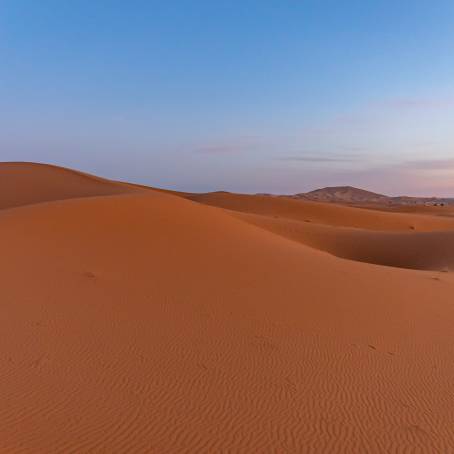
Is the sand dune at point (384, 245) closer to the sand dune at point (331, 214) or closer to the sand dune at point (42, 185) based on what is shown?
the sand dune at point (42, 185)

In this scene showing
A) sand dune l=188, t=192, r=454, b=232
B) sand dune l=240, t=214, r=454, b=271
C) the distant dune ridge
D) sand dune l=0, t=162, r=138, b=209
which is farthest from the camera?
sand dune l=188, t=192, r=454, b=232

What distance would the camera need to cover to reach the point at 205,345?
5629mm

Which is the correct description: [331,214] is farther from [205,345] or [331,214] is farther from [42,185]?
[205,345]

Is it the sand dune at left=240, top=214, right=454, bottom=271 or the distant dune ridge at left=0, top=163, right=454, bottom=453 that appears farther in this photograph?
the sand dune at left=240, top=214, right=454, bottom=271

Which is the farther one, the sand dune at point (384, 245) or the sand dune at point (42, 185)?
the sand dune at point (42, 185)

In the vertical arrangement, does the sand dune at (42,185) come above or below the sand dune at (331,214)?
above

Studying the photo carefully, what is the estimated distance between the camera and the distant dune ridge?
3850 millimetres

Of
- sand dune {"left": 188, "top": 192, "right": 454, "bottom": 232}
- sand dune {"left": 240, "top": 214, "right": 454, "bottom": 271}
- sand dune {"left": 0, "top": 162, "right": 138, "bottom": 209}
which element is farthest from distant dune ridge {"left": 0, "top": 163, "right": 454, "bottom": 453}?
sand dune {"left": 188, "top": 192, "right": 454, "bottom": 232}

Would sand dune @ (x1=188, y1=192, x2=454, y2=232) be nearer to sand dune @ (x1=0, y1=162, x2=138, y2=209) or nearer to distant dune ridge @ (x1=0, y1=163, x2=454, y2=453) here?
sand dune @ (x1=0, y1=162, x2=138, y2=209)

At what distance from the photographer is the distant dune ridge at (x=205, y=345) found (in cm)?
385

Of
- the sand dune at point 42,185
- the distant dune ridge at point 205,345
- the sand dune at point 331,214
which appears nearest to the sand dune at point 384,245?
the distant dune ridge at point 205,345

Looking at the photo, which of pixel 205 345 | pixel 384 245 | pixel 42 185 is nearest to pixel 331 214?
pixel 384 245

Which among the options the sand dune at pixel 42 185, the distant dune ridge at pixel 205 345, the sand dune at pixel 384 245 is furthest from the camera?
the sand dune at pixel 42 185

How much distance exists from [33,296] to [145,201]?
28.0 feet
